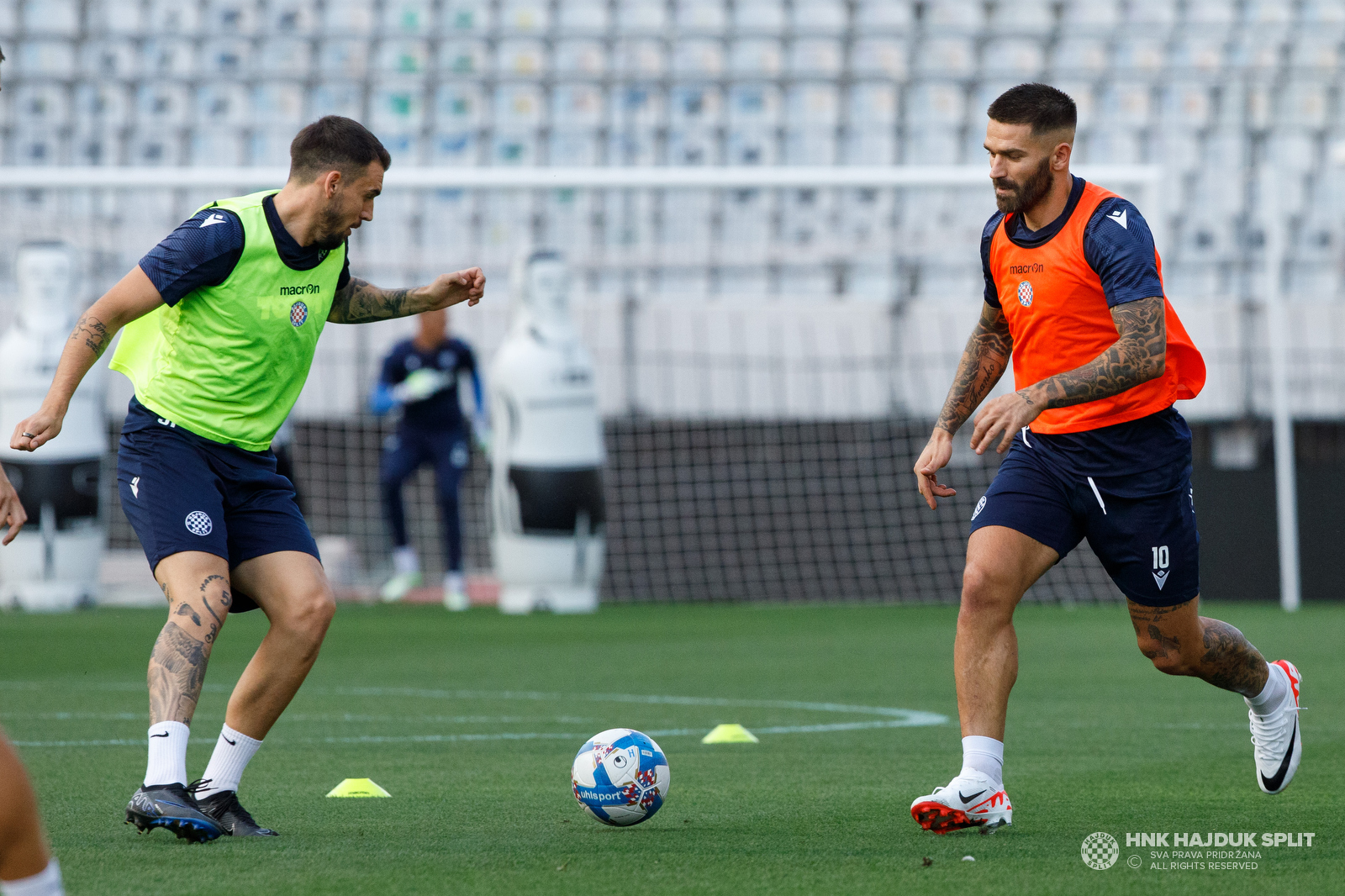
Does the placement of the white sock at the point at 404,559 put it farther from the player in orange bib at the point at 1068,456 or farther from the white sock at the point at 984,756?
the white sock at the point at 984,756

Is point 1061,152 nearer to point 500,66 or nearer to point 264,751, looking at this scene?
Answer: point 264,751

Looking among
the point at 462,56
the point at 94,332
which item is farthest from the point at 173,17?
the point at 94,332

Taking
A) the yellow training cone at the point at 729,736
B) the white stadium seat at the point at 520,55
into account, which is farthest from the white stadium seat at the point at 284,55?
the yellow training cone at the point at 729,736

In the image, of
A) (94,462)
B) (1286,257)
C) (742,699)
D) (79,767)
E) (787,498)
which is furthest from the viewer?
(1286,257)

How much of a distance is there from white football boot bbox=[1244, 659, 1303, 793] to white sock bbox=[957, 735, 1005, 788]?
35.7 inches

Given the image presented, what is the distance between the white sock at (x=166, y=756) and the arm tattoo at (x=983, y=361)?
227 cm

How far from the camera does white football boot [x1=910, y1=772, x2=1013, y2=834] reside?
399 centimetres

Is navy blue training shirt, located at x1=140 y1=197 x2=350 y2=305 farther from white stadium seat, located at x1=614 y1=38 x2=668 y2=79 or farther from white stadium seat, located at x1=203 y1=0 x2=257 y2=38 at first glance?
white stadium seat, located at x1=203 y1=0 x2=257 y2=38

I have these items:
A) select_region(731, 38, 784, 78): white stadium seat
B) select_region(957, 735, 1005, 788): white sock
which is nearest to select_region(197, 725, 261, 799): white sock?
select_region(957, 735, 1005, 788): white sock

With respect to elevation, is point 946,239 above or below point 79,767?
above

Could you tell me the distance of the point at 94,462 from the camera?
1281 centimetres

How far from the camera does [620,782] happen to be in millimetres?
4168

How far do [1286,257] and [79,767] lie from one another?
15.2 metres

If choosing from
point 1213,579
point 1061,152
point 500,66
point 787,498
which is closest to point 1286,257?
point 1213,579
